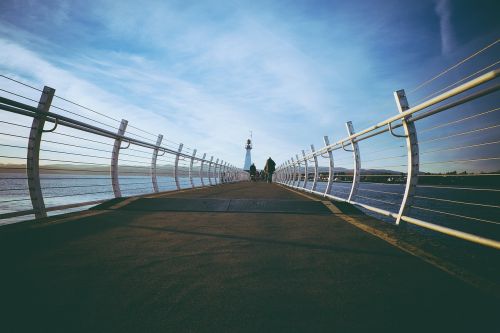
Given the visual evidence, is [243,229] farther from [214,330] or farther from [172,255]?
[214,330]

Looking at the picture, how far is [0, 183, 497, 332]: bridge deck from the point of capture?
1.10 m

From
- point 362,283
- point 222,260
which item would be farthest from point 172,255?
point 362,283

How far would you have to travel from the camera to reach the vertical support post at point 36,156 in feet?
10.8

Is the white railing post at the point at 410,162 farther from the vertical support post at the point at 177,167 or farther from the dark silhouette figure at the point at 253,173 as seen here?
the dark silhouette figure at the point at 253,173

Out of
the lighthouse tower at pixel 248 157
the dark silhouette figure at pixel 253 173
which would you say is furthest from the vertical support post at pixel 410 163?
the lighthouse tower at pixel 248 157

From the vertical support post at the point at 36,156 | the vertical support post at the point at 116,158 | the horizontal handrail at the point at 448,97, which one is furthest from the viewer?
the vertical support post at the point at 116,158

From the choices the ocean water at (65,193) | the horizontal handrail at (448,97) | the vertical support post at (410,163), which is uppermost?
the horizontal handrail at (448,97)

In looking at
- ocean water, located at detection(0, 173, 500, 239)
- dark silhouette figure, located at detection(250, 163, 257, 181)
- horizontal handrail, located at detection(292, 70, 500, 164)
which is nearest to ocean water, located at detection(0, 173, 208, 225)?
ocean water, located at detection(0, 173, 500, 239)

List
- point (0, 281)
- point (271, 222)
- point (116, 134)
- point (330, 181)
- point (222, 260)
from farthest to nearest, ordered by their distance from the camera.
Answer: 1. point (330, 181)
2. point (116, 134)
3. point (271, 222)
4. point (222, 260)
5. point (0, 281)

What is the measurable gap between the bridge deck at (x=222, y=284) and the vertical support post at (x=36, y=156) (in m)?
0.70

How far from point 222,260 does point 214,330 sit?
0.85 m

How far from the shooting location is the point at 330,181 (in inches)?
272

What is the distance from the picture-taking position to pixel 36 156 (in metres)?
3.39

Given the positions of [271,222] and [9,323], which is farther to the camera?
[271,222]
